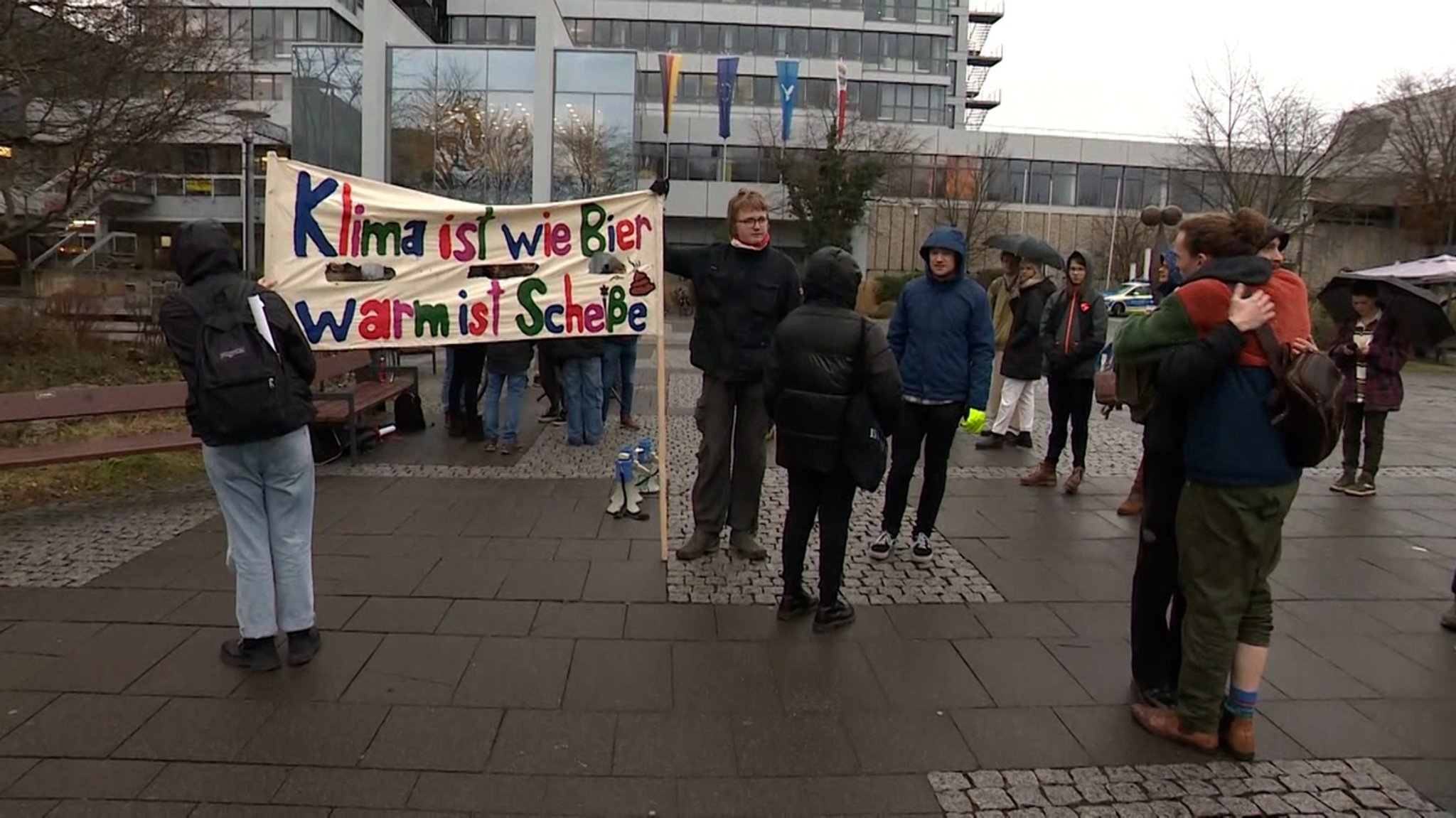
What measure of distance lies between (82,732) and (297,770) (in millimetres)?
889

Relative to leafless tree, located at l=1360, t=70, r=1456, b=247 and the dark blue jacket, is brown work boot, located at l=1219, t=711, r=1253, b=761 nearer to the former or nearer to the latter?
the dark blue jacket

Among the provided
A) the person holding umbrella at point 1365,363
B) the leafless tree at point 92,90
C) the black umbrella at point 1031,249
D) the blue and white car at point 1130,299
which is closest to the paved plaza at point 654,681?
the person holding umbrella at point 1365,363

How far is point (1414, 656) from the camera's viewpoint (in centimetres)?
443

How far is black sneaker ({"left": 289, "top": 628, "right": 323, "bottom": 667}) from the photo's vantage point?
4051mm

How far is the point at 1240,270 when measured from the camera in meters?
3.26

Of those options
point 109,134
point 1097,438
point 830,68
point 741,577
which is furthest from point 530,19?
point 741,577

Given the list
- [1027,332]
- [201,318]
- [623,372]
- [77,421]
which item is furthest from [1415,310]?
[77,421]

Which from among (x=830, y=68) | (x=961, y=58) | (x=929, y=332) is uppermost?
(x=961, y=58)

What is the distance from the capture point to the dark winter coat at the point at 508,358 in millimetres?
8613

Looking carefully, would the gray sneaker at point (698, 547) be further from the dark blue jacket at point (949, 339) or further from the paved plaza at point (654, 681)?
the dark blue jacket at point (949, 339)

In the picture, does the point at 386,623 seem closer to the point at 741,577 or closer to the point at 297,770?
the point at 297,770

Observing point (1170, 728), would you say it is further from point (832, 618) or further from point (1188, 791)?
point (832, 618)

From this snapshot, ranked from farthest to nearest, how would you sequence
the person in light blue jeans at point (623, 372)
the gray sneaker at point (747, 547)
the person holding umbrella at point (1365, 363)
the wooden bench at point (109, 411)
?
the person in light blue jeans at point (623, 372)
the person holding umbrella at point (1365, 363)
the wooden bench at point (109, 411)
the gray sneaker at point (747, 547)

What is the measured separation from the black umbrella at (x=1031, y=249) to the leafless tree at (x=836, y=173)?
34.6 m
